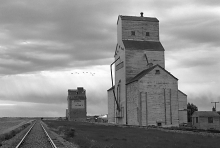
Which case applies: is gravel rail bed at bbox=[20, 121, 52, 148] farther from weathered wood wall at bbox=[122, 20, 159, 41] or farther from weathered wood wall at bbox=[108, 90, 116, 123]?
weathered wood wall at bbox=[108, 90, 116, 123]

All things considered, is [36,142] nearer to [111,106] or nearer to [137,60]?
[137,60]

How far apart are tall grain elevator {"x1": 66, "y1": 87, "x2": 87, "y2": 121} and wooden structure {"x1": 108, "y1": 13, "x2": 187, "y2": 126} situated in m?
40.6

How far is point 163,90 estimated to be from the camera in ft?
186

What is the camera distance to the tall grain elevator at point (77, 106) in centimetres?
11575

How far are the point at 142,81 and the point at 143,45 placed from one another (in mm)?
11989

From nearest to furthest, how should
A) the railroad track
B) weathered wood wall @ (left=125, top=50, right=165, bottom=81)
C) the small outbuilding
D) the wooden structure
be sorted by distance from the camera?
the railroad track
the small outbuilding
the wooden structure
weathered wood wall @ (left=125, top=50, right=165, bottom=81)

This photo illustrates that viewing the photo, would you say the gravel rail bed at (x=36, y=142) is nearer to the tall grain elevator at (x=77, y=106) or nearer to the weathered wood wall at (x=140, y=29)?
the weathered wood wall at (x=140, y=29)

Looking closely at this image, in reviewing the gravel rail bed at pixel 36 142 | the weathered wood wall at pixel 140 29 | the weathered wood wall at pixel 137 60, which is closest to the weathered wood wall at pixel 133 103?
the weathered wood wall at pixel 137 60

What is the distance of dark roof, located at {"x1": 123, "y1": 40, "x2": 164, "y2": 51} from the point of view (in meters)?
64.4

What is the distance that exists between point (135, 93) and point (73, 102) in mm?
62745

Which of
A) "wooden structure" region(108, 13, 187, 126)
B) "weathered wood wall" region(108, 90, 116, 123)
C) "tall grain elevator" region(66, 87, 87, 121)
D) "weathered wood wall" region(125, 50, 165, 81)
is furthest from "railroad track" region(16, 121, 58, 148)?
"tall grain elevator" region(66, 87, 87, 121)

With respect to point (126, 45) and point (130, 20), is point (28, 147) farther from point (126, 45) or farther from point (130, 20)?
point (130, 20)

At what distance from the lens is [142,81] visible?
5578 centimetres

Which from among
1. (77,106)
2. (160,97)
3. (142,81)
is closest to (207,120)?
(160,97)
